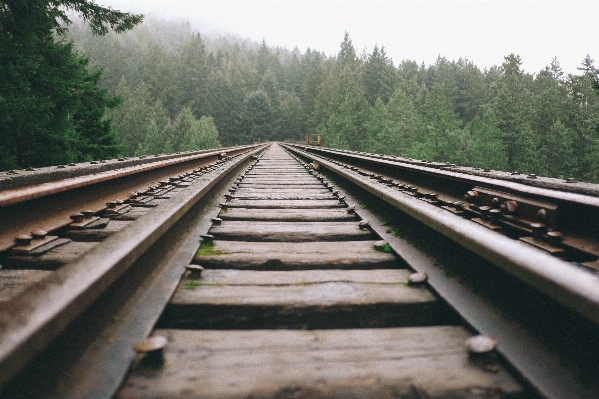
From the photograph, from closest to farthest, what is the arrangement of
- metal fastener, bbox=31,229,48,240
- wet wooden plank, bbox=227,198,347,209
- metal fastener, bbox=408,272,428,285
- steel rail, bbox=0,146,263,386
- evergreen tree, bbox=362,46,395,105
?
steel rail, bbox=0,146,263,386 → metal fastener, bbox=408,272,428,285 → metal fastener, bbox=31,229,48,240 → wet wooden plank, bbox=227,198,347,209 → evergreen tree, bbox=362,46,395,105

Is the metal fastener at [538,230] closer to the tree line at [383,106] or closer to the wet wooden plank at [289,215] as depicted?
the wet wooden plank at [289,215]

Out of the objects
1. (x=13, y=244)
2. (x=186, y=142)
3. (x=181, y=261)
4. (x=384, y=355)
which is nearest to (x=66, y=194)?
(x=13, y=244)

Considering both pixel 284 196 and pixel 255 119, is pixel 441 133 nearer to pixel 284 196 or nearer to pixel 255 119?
pixel 255 119

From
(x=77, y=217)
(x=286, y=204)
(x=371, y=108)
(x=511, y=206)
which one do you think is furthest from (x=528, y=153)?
(x=77, y=217)

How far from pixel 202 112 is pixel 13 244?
272ft

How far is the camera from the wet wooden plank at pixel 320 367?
89 cm

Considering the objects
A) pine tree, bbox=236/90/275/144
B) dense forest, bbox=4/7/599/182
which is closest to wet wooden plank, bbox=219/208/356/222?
dense forest, bbox=4/7/599/182

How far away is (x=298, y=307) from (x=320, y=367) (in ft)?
1.10

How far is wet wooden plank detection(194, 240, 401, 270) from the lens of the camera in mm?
1774

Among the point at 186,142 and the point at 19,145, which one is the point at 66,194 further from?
the point at 186,142

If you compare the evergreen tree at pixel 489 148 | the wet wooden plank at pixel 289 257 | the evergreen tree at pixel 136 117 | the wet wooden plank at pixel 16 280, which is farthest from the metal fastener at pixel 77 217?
the evergreen tree at pixel 136 117

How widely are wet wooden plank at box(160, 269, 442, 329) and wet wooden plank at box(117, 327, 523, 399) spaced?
136 mm

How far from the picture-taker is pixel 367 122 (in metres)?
50.6

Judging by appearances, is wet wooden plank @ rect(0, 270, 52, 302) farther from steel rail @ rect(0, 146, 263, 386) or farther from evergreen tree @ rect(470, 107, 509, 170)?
evergreen tree @ rect(470, 107, 509, 170)
